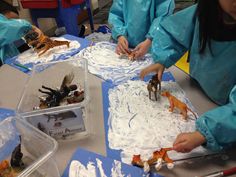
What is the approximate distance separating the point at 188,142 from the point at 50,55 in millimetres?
708

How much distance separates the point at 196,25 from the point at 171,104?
0.25m

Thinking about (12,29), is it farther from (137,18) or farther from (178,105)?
(178,105)

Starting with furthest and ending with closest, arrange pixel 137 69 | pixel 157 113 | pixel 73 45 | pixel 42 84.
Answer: pixel 73 45, pixel 137 69, pixel 42 84, pixel 157 113

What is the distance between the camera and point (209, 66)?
2.58 ft

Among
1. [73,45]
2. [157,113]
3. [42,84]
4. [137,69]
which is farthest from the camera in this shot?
[73,45]

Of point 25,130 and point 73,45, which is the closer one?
point 25,130

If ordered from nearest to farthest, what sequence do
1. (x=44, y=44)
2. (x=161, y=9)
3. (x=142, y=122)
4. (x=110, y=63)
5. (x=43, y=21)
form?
(x=142, y=122)
(x=110, y=63)
(x=44, y=44)
(x=161, y=9)
(x=43, y=21)

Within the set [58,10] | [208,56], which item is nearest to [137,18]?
[208,56]

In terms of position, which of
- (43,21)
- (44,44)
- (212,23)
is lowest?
(43,21)

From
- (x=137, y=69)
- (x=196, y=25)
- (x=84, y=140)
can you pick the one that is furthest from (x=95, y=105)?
(x=196, y=25)

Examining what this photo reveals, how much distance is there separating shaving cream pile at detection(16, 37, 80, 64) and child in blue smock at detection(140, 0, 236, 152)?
0.37 meters

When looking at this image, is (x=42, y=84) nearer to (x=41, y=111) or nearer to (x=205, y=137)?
(x=41, y=111)

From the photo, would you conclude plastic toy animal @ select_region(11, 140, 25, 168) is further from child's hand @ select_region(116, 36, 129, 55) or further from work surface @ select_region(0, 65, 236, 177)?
child's hand @ select_region(116, 36, 129, 55)

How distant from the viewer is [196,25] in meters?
0.79
